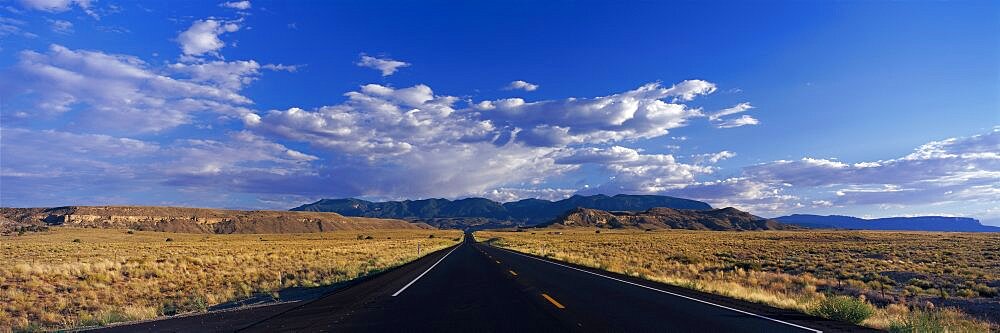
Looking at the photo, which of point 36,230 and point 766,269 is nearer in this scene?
point 766,269

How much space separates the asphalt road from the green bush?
52cm

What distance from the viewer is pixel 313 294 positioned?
16266 millimetres

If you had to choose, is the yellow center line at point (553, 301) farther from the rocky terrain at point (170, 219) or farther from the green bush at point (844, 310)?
the rocky terrain at point (170, 219)

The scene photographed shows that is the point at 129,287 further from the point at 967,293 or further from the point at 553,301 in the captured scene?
the point at 967,293

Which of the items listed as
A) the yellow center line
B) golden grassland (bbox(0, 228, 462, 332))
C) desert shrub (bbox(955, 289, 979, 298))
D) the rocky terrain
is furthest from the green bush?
the rocky terrain

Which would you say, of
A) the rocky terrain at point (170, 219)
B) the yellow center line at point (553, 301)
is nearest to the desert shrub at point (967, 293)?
the yellow center line at point (553, 301)

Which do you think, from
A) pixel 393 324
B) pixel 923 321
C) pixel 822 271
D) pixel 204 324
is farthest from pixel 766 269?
pixel 204 324

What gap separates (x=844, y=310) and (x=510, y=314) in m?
6.51

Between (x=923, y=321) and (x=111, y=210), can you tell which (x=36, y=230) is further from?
(x=923, y=321)

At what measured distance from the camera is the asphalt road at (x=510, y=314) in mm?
9188

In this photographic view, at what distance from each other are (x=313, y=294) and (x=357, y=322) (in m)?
7.21

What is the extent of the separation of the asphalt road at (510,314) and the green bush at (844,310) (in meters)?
0.52

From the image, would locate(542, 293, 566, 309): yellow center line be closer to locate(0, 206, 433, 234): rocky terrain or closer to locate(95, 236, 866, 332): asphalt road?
locate(95, 236, 866, 332): asphalt road

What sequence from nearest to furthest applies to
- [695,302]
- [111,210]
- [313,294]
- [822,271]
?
[695,302] → [313,294] → [822,271] → [111,210]
